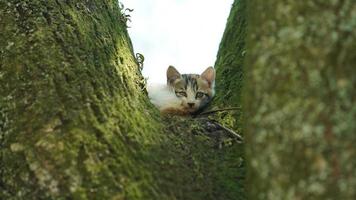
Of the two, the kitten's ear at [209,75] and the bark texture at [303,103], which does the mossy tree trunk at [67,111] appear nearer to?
the bark texture at [303,103]

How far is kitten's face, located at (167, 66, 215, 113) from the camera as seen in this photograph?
15.6 feet

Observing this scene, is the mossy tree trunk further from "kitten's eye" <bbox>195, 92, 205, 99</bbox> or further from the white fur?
"kitten's eye" <bbox>195, 92, 205, 99</bbox>

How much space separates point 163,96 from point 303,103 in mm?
2998

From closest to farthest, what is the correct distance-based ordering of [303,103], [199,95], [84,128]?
[303,103] → [84,128] → [199,95]

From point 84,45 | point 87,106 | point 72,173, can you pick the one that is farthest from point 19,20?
point 72,173

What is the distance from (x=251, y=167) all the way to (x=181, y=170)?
70 centimetres

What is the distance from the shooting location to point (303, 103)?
1770 millimetres

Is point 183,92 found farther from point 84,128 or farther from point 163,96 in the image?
point 84,128

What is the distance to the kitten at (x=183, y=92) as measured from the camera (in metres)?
4.68

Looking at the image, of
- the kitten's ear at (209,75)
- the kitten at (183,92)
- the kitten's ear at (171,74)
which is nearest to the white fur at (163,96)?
the kitten at (183,92)

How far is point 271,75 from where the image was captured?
1.86 m

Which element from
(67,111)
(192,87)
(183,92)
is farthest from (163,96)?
(67,111)

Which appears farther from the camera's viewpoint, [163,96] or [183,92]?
[183,92]

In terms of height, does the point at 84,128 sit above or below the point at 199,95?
below
